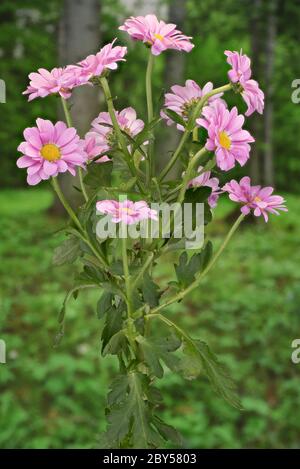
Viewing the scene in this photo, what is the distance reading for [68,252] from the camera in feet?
4.07

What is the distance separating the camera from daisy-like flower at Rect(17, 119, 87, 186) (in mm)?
1094

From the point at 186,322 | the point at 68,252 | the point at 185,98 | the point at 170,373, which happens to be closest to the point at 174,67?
the point at 186,322

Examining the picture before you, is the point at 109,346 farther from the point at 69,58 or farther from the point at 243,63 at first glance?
A: the point at 69,58

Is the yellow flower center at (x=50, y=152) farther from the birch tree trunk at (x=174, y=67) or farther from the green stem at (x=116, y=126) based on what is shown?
the birch tree trunk at (x=174, y=67)

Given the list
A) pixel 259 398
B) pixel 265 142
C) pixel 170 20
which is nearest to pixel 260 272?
pixel 259 398

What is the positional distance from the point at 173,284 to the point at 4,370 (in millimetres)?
3030

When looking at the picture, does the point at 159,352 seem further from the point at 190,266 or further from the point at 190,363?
the point at 190,266

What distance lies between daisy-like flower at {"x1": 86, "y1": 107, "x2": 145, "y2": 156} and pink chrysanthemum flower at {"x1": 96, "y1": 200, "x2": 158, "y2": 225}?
0.21 metres

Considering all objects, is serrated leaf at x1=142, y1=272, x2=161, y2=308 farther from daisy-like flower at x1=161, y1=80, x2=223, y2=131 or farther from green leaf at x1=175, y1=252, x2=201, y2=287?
daisy-like flower at x1=161, y1=80, x2=223, y2=131

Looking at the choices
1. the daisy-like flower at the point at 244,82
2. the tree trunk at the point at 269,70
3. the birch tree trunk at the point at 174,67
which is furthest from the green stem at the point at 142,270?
the tree trunk at the point at 269,70

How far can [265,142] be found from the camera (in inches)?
358

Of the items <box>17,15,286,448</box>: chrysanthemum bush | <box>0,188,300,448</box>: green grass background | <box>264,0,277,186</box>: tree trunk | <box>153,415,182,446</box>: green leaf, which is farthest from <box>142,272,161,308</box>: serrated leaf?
<box>264,0,277,186</box>: tree trunk

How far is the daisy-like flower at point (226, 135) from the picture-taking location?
108 cm

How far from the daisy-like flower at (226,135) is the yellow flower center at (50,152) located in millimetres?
245
